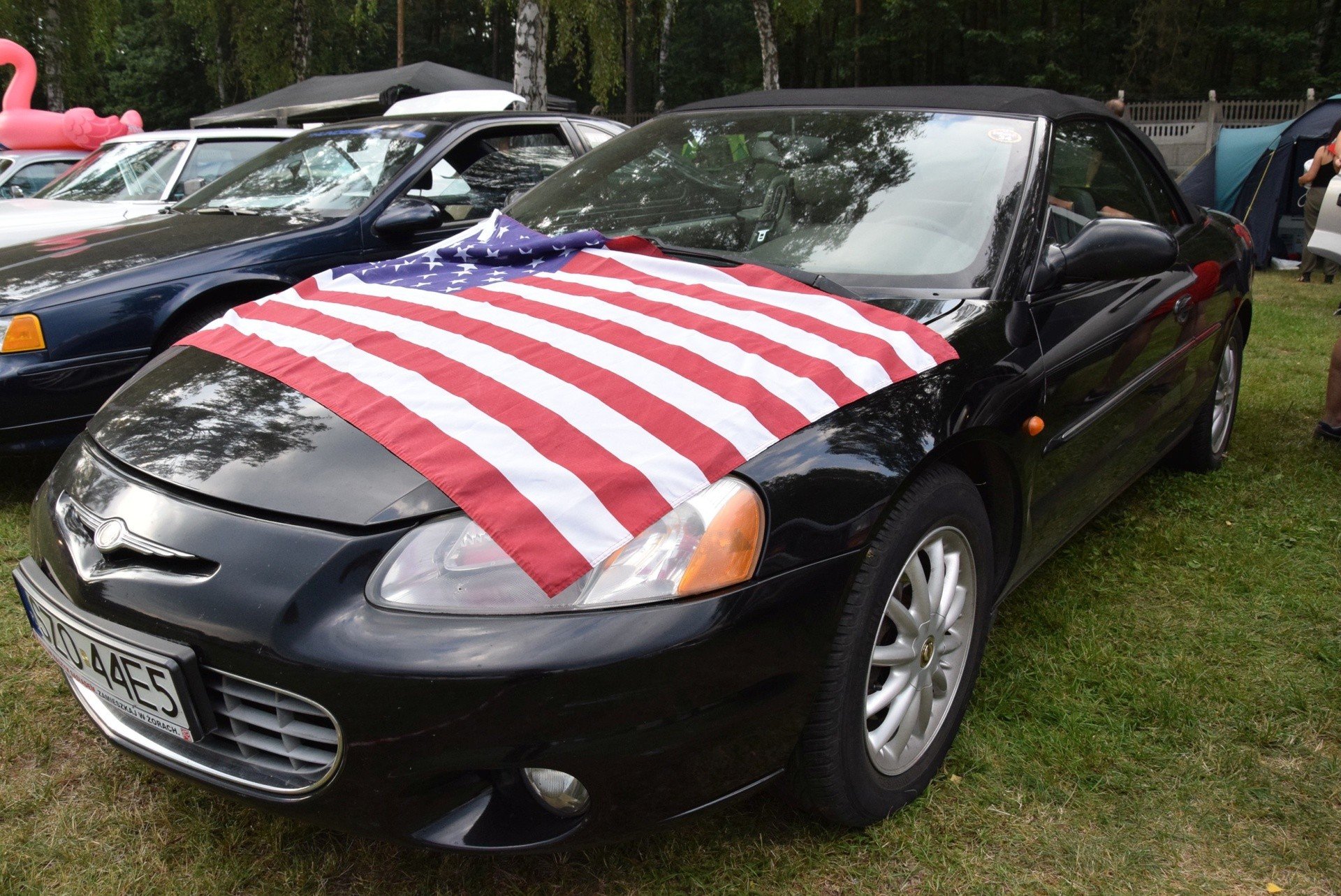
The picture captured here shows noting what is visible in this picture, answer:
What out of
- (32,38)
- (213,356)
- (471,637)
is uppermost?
(32,38)

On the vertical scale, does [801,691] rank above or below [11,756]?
above

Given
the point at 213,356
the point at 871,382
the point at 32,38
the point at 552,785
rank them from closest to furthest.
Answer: the point at 552,785 < the point at 871,382 < the point at 213,356 < the point at 32,38

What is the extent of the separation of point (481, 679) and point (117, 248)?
133 inches

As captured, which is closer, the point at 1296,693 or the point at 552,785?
the point at 552,785

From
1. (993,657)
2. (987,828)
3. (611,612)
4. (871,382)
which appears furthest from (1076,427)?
(611,612)

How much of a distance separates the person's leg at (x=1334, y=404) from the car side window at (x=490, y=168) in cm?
342

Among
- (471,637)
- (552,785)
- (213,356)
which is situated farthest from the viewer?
(213,356)

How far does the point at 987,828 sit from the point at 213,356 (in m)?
1.87

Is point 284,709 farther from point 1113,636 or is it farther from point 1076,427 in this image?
point 1113,636

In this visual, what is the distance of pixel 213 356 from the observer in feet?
7.11

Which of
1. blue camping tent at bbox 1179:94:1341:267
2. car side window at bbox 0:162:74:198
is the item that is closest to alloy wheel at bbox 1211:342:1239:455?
blue camping tent at bbox 1179:94:1341:267

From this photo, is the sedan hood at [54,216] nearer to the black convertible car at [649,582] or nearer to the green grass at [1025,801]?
the green grass at [1025,801]

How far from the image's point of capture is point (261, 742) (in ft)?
5.16

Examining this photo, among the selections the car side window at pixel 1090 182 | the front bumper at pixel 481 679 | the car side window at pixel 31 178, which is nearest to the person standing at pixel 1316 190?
the car side window at pixel 1090 182
